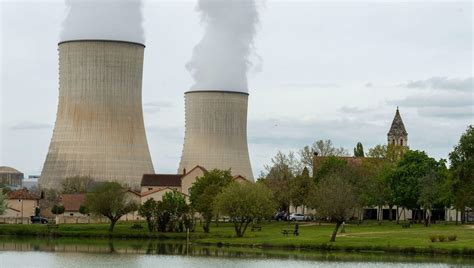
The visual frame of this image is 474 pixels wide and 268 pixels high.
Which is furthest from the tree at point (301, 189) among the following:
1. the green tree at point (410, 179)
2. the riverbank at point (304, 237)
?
the green tree at point (410, 179)

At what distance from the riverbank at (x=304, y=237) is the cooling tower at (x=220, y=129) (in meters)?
8.37

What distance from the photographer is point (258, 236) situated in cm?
6444

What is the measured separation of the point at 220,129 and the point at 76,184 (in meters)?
12.4

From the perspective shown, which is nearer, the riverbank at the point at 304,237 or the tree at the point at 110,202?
the riverbank at the point at 304,237

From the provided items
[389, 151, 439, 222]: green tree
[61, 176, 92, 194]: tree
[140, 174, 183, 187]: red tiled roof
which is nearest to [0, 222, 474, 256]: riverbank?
[61, 176, 92, 194]: tree

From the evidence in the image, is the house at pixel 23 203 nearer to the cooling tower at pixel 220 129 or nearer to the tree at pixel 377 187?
the cooling tower at pixel 220 129

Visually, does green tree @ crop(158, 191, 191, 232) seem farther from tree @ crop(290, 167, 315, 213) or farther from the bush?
tree @ crop(290, 167, 315, 213)

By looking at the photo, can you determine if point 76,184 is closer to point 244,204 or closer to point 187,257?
point 244,204

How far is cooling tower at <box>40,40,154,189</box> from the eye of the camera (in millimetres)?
80125

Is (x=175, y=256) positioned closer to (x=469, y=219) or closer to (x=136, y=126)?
(x=136, y=126)

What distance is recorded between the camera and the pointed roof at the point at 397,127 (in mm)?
123625

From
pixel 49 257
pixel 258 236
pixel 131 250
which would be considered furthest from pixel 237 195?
pixel 49 257

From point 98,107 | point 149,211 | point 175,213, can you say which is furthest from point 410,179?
point 98,107

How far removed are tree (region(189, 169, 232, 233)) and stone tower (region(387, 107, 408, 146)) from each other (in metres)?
49.6
